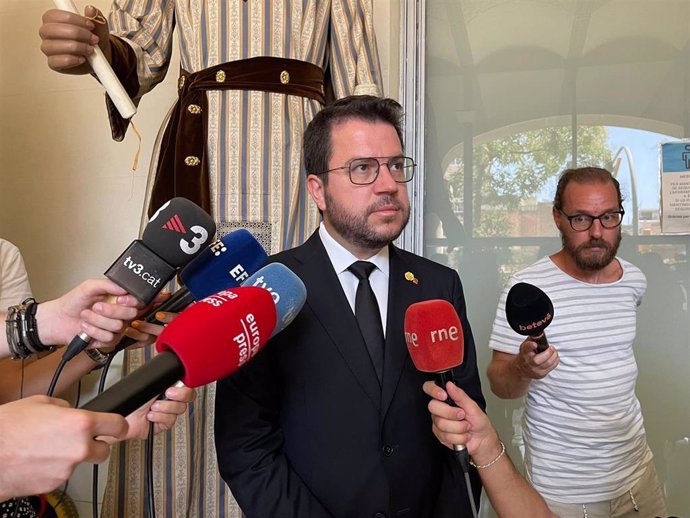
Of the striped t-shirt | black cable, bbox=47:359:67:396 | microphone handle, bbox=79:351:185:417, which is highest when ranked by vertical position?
microphone handle, bbox=79:351:185:417

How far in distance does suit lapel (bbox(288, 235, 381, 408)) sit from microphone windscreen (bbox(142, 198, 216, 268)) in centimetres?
39

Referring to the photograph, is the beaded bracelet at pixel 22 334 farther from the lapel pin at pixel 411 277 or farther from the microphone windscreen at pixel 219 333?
the lapel pin at pixel 411 277

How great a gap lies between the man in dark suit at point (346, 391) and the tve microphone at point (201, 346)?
40 centimetres

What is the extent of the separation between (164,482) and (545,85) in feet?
6.14

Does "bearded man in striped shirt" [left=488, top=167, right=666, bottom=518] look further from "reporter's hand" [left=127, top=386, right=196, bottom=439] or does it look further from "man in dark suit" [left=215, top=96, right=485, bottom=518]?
"reporter's hand" [left=127, top=386, right=196, bottom=439]

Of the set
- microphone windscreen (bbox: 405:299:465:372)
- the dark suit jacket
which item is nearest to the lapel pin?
the dark suit jacket

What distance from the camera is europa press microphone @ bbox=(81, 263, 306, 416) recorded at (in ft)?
1.75

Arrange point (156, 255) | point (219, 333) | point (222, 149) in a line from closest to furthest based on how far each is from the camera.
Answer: point (219, 333), point (156, 255), point (222, 149)

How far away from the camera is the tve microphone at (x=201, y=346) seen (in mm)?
534

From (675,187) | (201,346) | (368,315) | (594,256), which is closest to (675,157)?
(675,187)

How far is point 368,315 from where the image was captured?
1194mm

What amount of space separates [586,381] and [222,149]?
3.89 feet

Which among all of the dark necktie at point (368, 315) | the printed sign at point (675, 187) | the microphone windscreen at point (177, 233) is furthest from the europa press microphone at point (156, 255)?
the printed sign at point (675, 187)

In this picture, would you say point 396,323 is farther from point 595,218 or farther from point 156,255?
point 595,218
